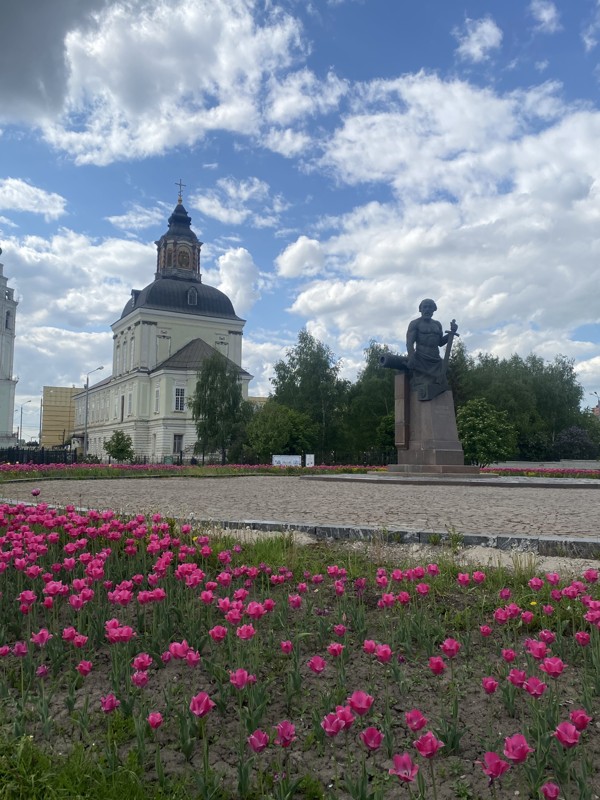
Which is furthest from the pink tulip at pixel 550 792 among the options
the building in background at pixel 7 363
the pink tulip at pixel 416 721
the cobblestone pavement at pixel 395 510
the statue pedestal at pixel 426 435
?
the building in background at pixel 7 363

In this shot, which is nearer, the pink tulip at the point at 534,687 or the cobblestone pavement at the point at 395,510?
the pink tulip at the point at 534,687

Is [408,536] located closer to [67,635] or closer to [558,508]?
[67,635]

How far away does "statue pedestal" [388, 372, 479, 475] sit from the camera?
19.4m

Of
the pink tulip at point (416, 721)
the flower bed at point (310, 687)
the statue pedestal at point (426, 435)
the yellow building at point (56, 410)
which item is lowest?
the flower bed at point (310, 687)

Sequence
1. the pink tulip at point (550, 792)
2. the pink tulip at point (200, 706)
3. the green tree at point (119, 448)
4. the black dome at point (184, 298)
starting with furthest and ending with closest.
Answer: the black dome at point (184, 298) < the green tree at point (119, 448) < the pink tulip at point (200, 706) < the pink tulip at point (550, 792)

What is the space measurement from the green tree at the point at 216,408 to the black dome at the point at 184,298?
20452 millimetres

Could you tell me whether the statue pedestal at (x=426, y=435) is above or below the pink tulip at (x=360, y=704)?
above

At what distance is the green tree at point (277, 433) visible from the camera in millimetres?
41344

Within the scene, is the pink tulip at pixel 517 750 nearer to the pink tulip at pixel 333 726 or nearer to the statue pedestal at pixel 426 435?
the pink tulip at pixel 333 726

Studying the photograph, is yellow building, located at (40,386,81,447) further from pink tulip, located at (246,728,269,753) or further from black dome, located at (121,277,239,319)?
pink tulip, located at (246,728,269,753)

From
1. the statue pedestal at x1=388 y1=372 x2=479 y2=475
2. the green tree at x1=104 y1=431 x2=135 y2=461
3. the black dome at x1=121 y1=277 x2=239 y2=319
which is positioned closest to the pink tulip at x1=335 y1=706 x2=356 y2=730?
the statue pedestal at x1=388 y1=372 x2=479 y2=475

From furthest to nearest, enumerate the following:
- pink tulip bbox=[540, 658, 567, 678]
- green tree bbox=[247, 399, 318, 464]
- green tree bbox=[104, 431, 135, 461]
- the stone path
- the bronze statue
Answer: green tree bbox=[104, 431, 135, 461], green tree bbox=[247, 399, 318, 464], the bronze statue, the stone path, pink tulip bbox=[540, 658, 567, 678]

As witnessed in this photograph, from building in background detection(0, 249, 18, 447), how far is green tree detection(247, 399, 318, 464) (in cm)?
4664

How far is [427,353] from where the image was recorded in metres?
20.4
